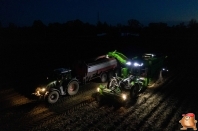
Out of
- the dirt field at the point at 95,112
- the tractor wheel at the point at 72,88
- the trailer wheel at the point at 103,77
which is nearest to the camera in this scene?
the dirt field at the point at 95,112

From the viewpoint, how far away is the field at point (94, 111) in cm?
800

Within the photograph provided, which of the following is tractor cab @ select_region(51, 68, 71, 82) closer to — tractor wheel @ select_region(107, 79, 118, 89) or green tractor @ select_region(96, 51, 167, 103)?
green tractor @ select_region(96, 51, 167, 103)

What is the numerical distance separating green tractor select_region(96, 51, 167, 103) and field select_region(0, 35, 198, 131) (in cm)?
47

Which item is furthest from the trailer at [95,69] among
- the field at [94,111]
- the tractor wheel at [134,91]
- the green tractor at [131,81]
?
the tractor wheel at [134,91]

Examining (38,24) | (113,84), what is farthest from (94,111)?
(38,24)

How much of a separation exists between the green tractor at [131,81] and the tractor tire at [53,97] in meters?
2.23

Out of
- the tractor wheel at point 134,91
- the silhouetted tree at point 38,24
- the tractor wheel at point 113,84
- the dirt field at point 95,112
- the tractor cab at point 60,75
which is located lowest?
the dirt field at point 95,112

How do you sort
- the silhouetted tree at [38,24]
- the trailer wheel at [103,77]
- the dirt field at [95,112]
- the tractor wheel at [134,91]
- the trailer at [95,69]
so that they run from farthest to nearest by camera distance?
1. the silhouetted tree at [38,24]
2. the trailer wheel at [103,77]
3. the trailer at [95,69]
4. the tractor wheel at [134,91]
5. the dirt field at [95,112]

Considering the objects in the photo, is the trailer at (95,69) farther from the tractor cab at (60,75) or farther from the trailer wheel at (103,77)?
the tractor cab at (60,75)

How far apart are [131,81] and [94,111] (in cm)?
303

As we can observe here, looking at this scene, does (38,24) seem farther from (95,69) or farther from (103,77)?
(95,69)

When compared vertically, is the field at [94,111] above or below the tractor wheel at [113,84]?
below

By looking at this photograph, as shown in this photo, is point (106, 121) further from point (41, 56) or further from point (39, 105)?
point (41, 56)

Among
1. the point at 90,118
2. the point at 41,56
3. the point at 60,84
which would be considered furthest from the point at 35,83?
the point at 41,56
